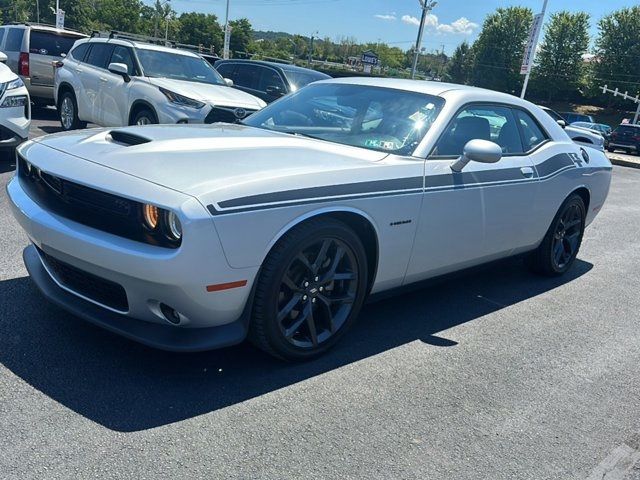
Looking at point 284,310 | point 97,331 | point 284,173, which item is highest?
point 284,173

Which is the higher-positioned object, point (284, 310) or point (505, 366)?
point (284, 310)

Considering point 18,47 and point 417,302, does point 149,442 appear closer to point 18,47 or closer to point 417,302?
point 417,302

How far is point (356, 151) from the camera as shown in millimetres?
3697

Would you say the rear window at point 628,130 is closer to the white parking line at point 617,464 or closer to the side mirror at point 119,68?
the side mirror at point 119,68

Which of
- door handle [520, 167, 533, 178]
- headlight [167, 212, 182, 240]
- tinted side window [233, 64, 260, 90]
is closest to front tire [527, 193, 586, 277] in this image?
door handle [520, 167, 533, 178]

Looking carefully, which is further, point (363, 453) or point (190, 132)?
point (190, 132)

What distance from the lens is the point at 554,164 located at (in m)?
5.01

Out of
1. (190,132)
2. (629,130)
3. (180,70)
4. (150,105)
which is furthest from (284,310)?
(629,130)

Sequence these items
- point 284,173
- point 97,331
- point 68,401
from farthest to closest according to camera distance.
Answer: point 97,331
point 284,173
point 68,401

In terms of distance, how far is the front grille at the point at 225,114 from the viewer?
8.14 metres

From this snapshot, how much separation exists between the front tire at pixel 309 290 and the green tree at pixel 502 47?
8701 cm

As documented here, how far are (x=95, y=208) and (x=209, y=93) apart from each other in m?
5.98

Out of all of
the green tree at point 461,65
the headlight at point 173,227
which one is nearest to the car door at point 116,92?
the headlight at point 173,227

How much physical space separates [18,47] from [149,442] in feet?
39.1
